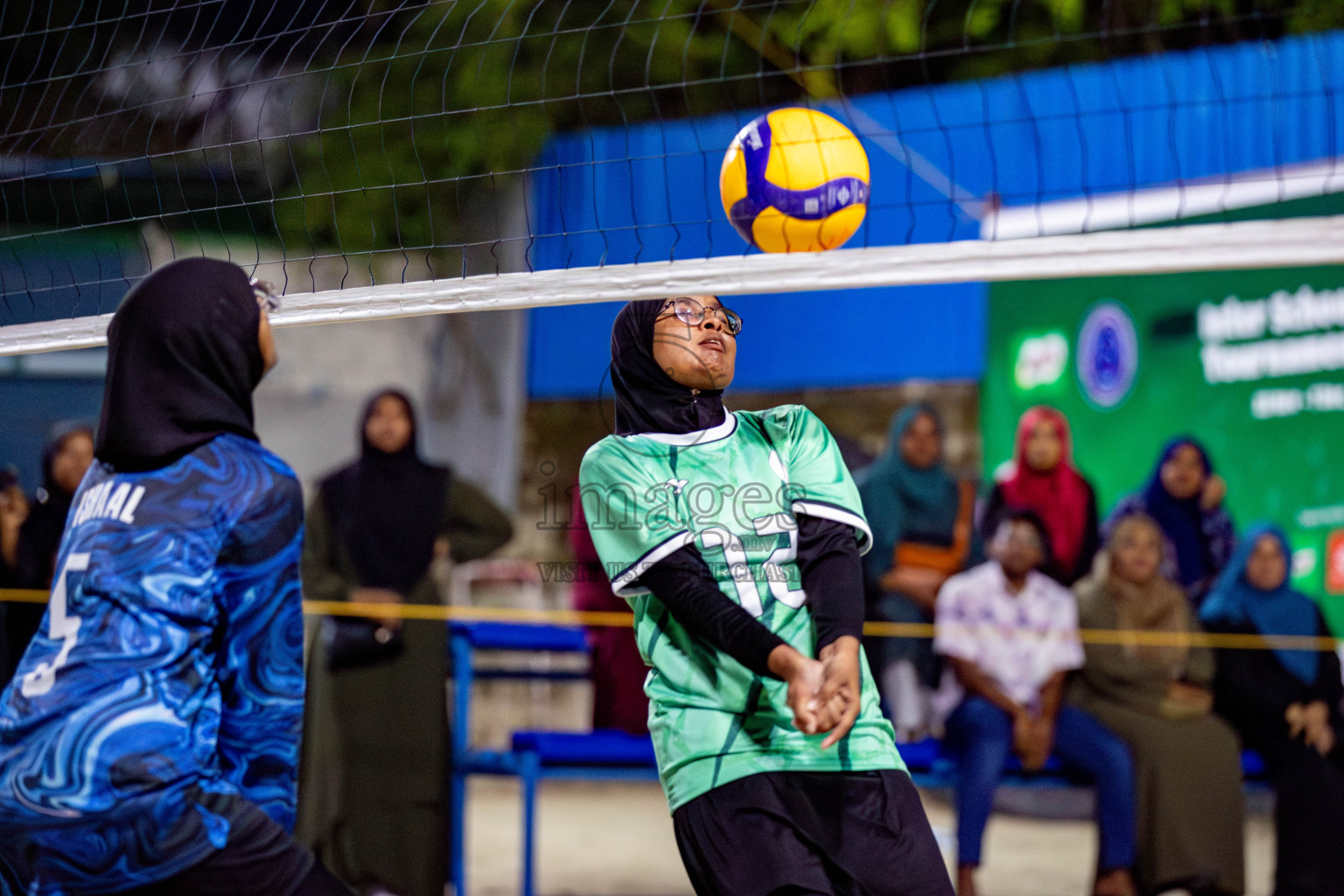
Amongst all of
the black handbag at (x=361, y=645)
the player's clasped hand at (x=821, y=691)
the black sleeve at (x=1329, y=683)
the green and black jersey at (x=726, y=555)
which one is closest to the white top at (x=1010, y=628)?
the black sleeve at (x=1329, y=683)

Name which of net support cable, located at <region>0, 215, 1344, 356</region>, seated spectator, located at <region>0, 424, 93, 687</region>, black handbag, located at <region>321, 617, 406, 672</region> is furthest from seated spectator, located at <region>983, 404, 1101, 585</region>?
seated spectator, located at <region>0, 424, 93, 687</region>

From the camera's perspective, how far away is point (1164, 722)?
501 cm

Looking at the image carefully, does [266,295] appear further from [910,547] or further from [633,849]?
[633,849]

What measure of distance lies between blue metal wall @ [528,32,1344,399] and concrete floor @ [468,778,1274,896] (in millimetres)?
2277

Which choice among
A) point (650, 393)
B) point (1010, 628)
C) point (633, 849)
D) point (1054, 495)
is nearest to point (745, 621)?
point (650, 393)

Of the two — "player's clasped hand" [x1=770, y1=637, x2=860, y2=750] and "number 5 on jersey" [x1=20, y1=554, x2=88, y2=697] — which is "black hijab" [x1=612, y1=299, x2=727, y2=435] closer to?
"player's clasped hand" [x1=770, y1=637, x2=860, y2=750]

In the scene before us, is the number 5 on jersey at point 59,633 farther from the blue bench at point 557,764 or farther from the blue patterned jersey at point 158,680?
the blue bench at point 557,764

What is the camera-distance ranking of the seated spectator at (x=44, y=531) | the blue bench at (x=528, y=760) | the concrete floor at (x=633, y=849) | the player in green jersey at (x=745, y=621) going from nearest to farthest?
the player in green jersey at (x=745, y=621) < the blue bench at (x=528, y=760) < the seated spectator at (x=44, y=531) < the concrete floor at (x=633, y=849)

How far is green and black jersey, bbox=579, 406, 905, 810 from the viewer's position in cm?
246

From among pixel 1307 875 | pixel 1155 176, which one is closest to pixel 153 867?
pixel 1307 875

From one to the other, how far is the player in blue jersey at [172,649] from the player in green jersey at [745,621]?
2.08 ft

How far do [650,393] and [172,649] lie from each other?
1.00 meters

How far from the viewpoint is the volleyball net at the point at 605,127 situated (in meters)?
6.23

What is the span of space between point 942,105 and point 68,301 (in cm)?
443
